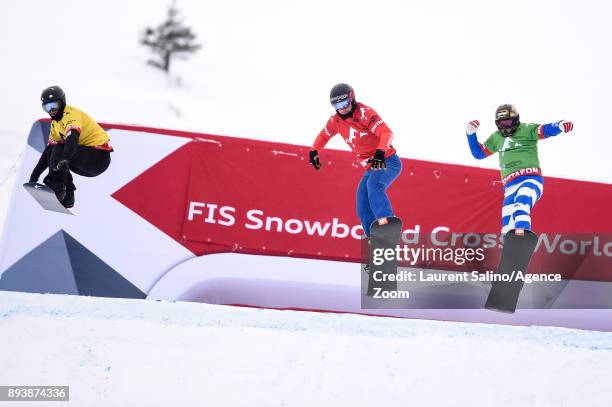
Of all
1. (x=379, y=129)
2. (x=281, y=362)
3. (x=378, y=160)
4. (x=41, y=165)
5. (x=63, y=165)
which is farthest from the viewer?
(x=41, y=165)

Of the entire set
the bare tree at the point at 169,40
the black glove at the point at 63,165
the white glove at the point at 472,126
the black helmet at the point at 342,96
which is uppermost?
the bare tree at the point at 169,40

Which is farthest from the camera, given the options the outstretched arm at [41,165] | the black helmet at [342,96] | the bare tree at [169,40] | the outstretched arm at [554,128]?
the bare tree at [169,40]

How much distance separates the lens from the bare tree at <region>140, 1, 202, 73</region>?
4044cm

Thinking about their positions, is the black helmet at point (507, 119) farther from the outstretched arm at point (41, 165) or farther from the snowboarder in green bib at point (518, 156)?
the outstretched arm at point (41, 165)

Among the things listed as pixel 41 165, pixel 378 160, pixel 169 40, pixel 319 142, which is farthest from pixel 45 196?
pixel 169 40

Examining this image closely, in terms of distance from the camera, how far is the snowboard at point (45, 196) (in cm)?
464

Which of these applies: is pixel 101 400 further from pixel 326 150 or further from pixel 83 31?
pixel 83 31

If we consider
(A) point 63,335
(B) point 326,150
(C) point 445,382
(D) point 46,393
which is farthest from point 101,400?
(B) point 326,150

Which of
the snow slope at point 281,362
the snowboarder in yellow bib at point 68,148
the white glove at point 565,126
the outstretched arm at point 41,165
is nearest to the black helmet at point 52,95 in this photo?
the snowboarder in yellow bib at point 68,148

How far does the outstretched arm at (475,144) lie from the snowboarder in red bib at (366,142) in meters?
0.62

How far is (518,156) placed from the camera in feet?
13.8

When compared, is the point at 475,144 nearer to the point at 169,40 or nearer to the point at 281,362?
the point at 281,362

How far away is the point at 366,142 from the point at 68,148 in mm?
2553

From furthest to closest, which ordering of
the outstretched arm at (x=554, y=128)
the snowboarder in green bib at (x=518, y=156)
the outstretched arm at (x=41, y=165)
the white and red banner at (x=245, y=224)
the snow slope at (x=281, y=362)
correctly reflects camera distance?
the white and red banner at (x=245, y=224) → the outstretched arm at (x=41, y=165) → the snowboarder in green bib at (x=518, y=156) → the outstretched arm at (x=554, y=128) → the snow slope at (x=281, y=362)
